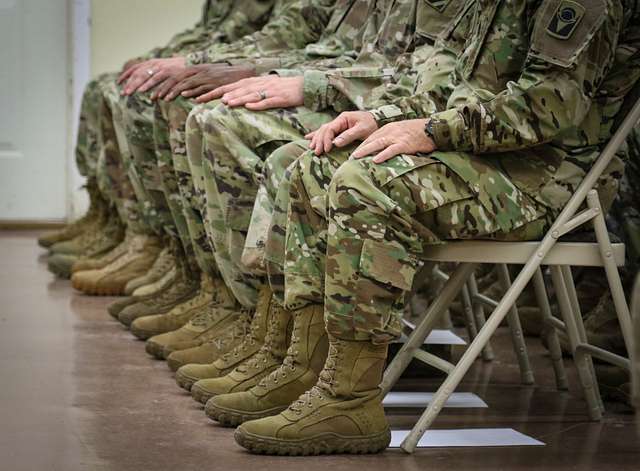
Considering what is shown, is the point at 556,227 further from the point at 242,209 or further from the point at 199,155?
the point at 199,155

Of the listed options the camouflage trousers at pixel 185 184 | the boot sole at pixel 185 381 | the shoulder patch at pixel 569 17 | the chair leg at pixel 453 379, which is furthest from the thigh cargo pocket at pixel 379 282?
the camouflage trousers at pixel 185 184

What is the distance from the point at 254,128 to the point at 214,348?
0.61m

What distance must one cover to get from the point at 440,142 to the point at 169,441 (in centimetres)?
87

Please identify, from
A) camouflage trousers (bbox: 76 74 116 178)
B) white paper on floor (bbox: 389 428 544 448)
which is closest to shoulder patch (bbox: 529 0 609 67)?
white paper on floor (bbox: 389 428 544 448)

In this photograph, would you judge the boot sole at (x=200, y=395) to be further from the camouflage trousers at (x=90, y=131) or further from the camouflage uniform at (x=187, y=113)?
the camouflage trousers at (x=90, y=131)

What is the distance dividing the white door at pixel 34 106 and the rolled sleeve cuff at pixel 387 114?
5.11 metres

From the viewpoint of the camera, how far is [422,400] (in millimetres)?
3287

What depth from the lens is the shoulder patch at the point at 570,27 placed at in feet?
8.73

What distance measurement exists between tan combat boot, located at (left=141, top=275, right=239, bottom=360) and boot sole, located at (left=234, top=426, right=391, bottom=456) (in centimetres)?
100

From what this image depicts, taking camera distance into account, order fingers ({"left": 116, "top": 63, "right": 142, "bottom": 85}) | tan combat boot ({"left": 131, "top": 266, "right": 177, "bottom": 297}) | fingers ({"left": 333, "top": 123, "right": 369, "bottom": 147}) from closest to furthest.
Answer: fingers ({"left": 333, "top": 123, "right": 369, "bottom": 147}) → tan combat boot ({"left": 131, "top": 266, "right": 177, "bottom": 297}) → fingers ({"left": 116, "top": 63, "right": 142, "bottom": 85})

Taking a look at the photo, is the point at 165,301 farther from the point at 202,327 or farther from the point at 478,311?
the point at 478,311

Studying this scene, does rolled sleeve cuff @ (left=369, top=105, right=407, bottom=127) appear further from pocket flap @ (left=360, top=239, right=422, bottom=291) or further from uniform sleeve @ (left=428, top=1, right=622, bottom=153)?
pocket flap @ (left=360, top=239, right=422, bottom=291)

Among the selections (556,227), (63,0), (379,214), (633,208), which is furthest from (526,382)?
(63,0)

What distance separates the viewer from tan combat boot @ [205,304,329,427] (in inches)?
112
